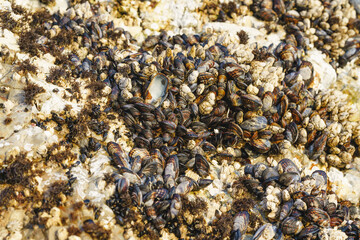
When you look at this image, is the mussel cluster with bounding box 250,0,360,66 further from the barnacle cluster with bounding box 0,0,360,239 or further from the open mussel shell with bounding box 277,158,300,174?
the open mussel shell with bounding box 277,158,300,174

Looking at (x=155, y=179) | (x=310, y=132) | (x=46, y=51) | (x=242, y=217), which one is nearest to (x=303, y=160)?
(x=310, y=132)

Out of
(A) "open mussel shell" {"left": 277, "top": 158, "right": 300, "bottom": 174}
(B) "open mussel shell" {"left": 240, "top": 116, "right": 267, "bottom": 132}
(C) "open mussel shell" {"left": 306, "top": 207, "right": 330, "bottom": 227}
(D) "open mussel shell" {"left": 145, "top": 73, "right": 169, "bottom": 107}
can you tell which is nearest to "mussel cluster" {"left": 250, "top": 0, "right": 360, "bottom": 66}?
(B) "open mussel shell" {"left": 240, "top": 116, "right": 267, "bottom": 132}

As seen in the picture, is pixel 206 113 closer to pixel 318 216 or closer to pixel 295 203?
pixel 295 203

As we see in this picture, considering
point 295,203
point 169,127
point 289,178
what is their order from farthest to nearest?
point 169,127 < point 289,178 < point 295,203

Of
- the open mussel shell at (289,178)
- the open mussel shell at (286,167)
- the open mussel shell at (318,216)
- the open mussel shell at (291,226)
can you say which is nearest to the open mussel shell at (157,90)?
the open mussel shell at (286,167)

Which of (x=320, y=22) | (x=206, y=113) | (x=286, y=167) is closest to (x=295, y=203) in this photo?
(x=286, y=167)

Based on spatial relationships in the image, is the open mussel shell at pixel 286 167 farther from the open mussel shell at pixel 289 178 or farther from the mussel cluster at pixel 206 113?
the open mussel shell at pixel 289 178
